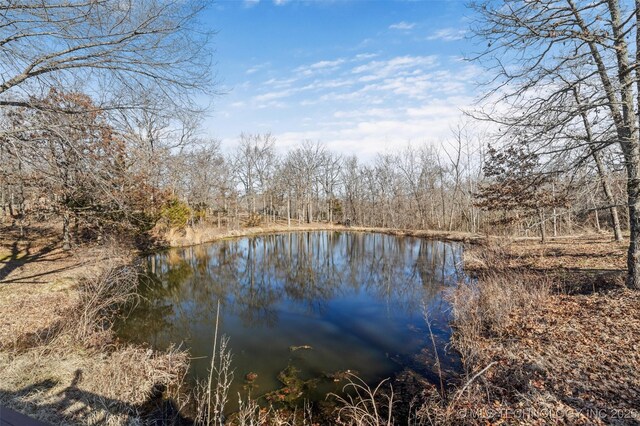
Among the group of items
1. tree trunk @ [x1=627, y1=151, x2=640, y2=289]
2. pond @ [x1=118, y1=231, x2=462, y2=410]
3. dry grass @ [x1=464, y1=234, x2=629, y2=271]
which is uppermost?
tree trunk @ [x1=627, y1=151, x2=640, y2=289]

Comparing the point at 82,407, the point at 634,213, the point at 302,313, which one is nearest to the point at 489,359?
the point at 634,213

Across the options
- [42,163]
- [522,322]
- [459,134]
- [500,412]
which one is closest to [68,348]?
[42,163]

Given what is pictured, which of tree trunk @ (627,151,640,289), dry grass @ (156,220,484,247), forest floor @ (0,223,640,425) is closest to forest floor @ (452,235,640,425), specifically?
forest floor @ (0,223,640,425)

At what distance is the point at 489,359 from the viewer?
6.25 metres

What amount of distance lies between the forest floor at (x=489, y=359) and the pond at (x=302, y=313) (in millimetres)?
1202

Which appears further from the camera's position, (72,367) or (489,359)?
(489,359)

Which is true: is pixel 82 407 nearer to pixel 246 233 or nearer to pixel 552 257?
pixel 552 257

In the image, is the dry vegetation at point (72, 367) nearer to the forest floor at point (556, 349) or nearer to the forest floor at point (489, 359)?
the forest floor at point (489, 359)

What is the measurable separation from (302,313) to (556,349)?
746cm

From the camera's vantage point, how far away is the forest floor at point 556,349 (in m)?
4.42

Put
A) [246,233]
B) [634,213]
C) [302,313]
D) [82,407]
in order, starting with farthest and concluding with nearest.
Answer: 1. [246,233]
2. [302,313]
3. [634,213]
4. [82,407]

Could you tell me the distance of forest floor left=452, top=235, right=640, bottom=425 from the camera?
442 centimetres

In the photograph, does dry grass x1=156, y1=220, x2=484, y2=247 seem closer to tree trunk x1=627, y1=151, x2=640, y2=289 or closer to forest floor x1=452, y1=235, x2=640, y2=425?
forest floor x1=452, y1=235, x2=640, y2=425

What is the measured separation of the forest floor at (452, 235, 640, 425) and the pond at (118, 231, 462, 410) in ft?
3.91
